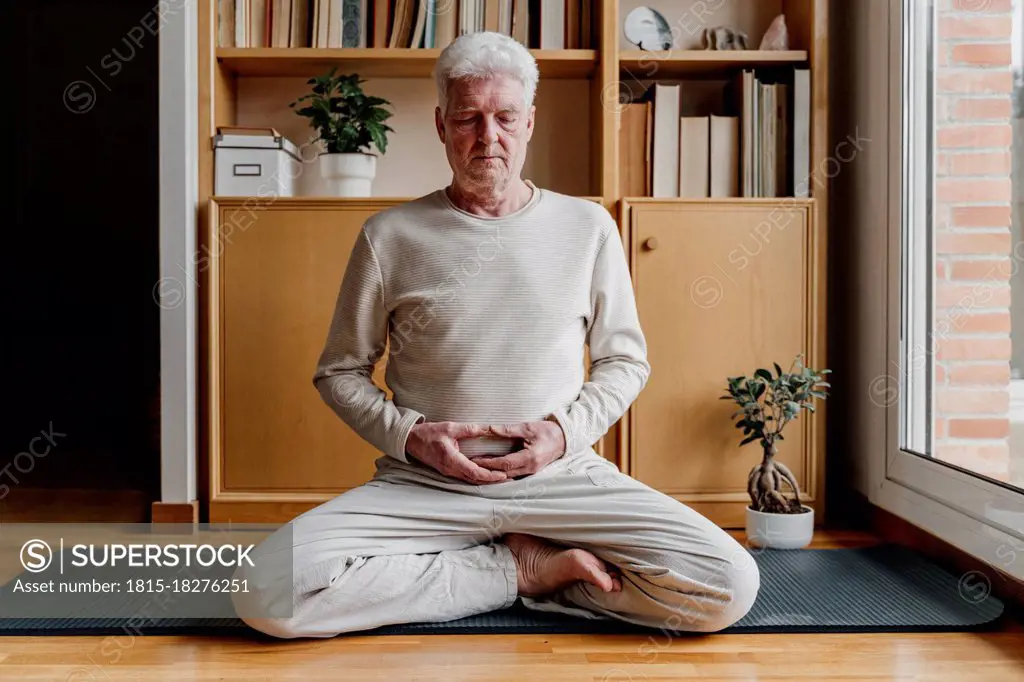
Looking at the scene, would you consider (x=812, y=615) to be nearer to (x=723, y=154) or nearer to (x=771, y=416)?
(x=771, y=416)

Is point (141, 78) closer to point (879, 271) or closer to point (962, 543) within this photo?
point (879, 271)

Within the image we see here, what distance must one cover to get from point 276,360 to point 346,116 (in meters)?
0.69

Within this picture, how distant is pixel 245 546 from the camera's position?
2.31 meters

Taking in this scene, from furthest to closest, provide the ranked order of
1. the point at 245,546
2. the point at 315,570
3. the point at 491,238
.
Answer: the point at 245,546
the point at 491,238
the point at 315,570

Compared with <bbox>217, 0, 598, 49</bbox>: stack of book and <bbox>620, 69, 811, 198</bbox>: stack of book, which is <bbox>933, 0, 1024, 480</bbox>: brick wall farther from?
<bbox>217, 0, 598, 49</bbox>: stack of book

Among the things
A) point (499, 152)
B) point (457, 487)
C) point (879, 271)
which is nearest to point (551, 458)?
point (457, 487)

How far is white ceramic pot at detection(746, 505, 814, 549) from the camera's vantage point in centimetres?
236

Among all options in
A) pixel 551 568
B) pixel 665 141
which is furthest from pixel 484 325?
pixel 665 141

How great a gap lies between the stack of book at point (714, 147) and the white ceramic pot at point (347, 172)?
710 millimetres

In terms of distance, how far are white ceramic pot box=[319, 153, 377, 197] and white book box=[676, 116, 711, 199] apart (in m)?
0.86

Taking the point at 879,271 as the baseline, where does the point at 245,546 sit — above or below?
below

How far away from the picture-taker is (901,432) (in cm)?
249

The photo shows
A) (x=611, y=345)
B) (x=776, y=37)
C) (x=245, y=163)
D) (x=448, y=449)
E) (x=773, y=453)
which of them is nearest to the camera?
(x=448, y=449)

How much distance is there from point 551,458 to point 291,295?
106 cm
